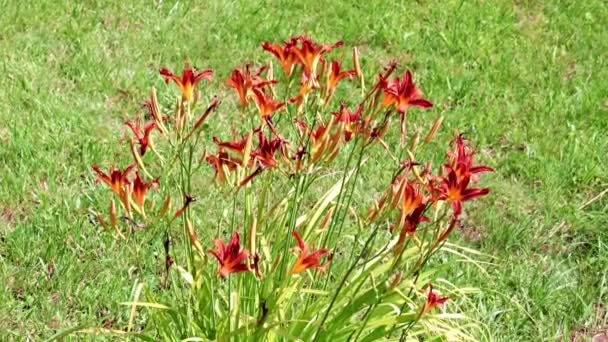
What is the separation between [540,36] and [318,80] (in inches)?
147

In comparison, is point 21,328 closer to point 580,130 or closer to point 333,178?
point 333,178

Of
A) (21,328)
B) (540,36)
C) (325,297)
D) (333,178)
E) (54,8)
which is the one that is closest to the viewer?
(325,297)

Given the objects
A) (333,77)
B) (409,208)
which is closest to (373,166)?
(333,77)

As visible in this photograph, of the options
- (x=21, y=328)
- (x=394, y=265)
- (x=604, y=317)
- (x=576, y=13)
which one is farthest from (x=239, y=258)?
(x=576, y=13)

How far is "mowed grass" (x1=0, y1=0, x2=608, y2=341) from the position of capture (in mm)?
3523

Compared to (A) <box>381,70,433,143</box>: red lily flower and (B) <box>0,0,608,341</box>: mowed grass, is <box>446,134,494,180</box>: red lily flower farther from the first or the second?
(B) <box>0,0,608,341</box>: mowed grass

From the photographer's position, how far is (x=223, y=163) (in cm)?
229

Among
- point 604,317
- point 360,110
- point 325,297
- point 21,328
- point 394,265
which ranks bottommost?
point 604,317

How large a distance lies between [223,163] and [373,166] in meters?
2.12

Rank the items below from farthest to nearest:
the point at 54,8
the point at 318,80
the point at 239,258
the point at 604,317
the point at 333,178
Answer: the point at 54,8 → the point at 333,178 → the point at 604,317 → the point at 318,80 → the point at 239,258

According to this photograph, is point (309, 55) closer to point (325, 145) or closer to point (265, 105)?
point (265, 105)

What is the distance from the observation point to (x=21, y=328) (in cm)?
325

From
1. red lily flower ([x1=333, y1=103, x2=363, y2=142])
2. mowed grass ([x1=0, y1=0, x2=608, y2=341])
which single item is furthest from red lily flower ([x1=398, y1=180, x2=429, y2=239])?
mowed grass ([x1=0, y1=0, x2=608, y2=341])

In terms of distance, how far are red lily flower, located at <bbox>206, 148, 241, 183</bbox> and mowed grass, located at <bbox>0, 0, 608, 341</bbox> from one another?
1075 millimetres
